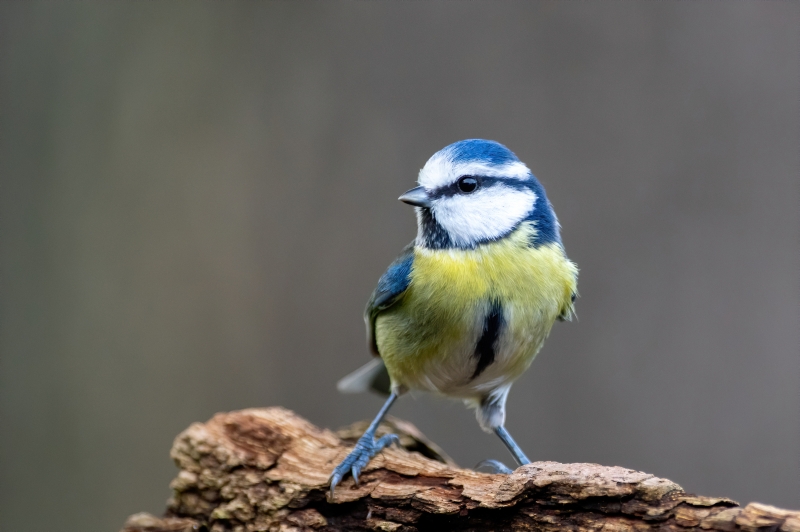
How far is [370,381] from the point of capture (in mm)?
2857

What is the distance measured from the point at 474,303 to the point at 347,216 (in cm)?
222

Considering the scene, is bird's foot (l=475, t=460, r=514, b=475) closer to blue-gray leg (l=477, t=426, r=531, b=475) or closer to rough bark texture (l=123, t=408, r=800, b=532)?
blue-gray leg (l=477, t=426, r=531, b=475)

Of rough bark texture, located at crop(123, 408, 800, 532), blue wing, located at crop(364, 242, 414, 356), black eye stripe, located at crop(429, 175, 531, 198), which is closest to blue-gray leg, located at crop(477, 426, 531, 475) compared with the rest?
rough bark texture, located at crop(123, 408, 800, 532)

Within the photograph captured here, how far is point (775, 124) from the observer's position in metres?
3.58

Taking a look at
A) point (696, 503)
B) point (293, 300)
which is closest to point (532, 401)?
point (293, 300)

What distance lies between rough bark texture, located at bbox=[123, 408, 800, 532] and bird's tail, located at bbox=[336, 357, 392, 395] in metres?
0.21

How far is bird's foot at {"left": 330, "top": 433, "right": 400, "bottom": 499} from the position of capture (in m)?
2.16

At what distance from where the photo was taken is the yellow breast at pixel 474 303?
203 centimetres

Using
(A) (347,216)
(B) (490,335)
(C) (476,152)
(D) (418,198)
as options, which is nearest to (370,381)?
(B) (490,335)

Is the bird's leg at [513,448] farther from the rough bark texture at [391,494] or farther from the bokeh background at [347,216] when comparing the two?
the bokeh background at [347,216]

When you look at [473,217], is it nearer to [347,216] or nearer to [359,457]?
[359,457]

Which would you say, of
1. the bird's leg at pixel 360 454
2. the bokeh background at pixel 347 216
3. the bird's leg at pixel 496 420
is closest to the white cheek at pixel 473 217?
the bird's leg at pixel 496 420

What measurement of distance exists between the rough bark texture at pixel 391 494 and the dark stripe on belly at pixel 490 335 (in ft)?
1.23

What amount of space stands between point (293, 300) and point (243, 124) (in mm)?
1228
